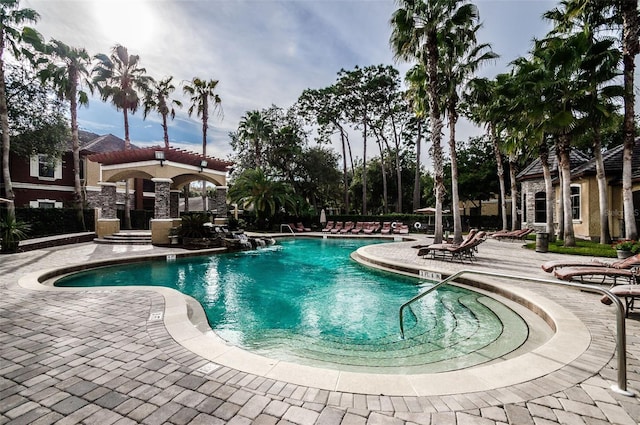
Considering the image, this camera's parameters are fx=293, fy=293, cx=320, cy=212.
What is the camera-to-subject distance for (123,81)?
72.8 feet

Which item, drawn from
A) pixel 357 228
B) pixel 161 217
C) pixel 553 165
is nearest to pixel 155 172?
pixel 161 217

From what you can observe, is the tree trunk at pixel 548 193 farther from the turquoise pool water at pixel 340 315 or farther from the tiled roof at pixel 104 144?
the tiled roof at pixel 104 144

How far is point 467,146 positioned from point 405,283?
30.0 meters

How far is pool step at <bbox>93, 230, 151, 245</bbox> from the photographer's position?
15.8 meters

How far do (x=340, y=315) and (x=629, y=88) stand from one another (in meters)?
14.8

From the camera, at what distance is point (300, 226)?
26531 millimetres

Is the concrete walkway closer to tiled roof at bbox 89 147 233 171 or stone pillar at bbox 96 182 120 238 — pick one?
tiled roof at bbox 89 147 233 171

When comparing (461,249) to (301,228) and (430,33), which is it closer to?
(430,33)

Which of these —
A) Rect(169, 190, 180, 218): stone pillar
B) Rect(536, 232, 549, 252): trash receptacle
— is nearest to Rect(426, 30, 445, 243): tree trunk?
Rect(536, 232, 549, 252): trash receptacle

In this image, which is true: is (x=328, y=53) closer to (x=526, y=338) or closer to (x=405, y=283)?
(x=405, y=283)

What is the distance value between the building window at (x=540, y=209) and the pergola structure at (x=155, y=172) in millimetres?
22157

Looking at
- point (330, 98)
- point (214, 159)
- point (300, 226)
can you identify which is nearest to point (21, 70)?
point (214, 159)

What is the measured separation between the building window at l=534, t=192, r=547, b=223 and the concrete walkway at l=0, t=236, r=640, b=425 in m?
20.2

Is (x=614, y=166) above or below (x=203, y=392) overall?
above
